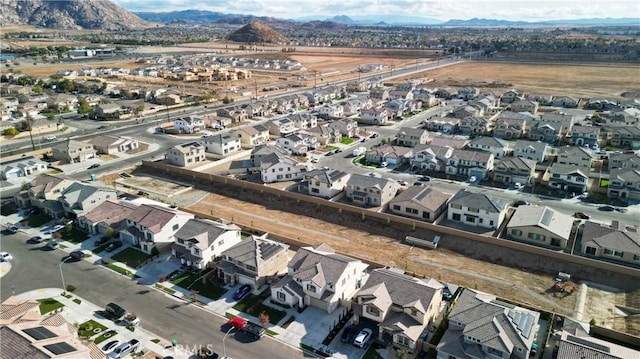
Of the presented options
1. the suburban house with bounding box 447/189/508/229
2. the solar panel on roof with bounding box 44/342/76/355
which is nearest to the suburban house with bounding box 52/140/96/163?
the solar panel on roof with bounding box 44/342/76/355

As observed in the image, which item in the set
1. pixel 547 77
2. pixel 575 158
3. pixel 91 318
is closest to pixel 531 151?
pixel 575 158

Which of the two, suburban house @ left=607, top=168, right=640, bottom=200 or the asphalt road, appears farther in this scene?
suburban house @ left=607, top=168, right=640, bottom=200

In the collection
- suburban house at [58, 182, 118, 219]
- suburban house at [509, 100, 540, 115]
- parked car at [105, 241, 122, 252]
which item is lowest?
parked car at [105, 241, 122, 252]

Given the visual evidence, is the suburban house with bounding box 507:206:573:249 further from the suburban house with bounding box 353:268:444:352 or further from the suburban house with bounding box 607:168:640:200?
the suburban house with bounding box 353:268:444:352

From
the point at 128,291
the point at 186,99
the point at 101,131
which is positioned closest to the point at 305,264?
the point at 128,291

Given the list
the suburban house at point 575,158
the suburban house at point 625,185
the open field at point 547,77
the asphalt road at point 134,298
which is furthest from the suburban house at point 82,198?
the open field at point 547,77

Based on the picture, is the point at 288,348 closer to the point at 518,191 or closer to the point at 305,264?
the point at 305,264
